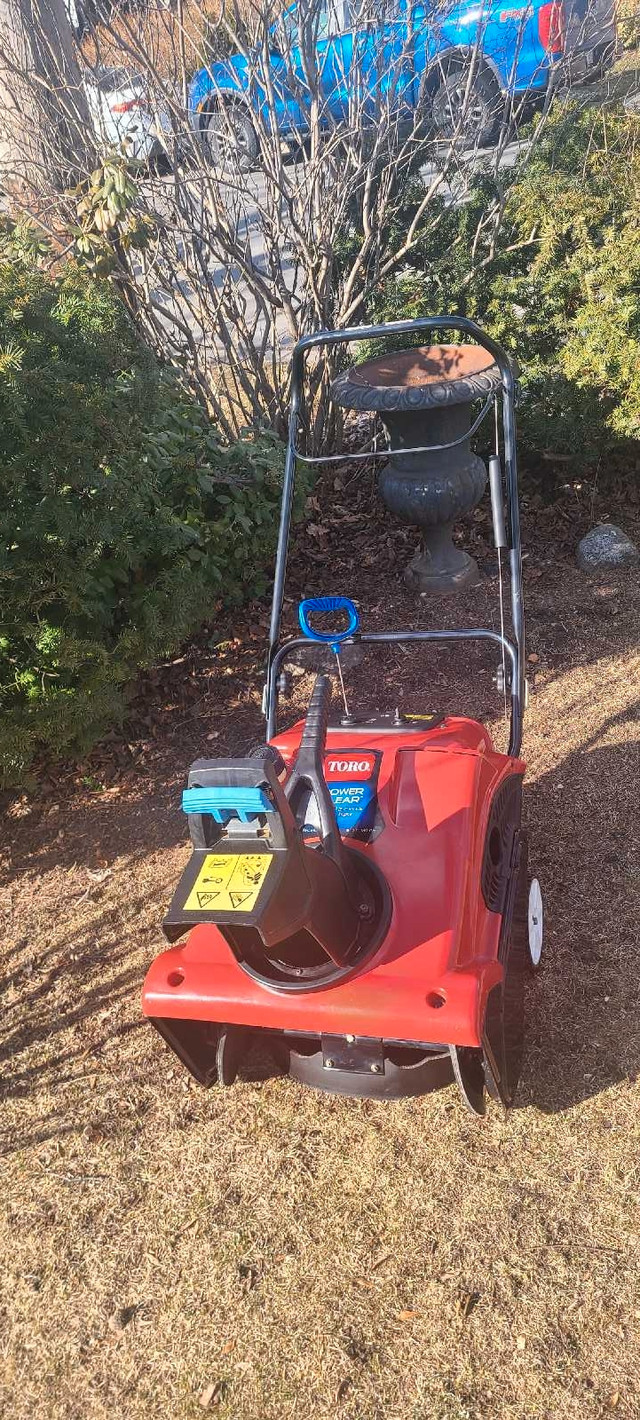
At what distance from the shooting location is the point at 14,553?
11.3 feet

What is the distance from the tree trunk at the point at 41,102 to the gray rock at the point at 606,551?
124 inches

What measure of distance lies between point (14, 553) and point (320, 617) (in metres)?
1.94

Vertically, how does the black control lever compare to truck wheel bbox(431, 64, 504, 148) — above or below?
below

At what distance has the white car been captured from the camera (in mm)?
4637

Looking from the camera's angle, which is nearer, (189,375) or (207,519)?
(207,519)

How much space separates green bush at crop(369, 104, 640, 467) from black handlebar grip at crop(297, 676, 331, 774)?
329cm

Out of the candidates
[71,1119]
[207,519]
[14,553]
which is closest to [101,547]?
[14,553]

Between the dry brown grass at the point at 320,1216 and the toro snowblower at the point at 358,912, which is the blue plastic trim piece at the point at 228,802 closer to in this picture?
the toro snowblower at the point at 358,912

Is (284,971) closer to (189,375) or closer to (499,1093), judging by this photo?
(499,1093)

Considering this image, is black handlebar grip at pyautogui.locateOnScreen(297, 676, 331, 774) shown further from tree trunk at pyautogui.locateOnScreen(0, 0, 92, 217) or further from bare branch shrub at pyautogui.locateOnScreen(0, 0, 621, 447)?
tree trunk at pyautogui.locateOnScreen(0, 0, 92, 217)

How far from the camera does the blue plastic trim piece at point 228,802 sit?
1699 millimetres

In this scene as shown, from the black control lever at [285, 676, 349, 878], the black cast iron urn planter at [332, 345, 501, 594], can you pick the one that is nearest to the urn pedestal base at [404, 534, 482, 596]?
the black cast iron urn planter at [332, 345, 501, 594]

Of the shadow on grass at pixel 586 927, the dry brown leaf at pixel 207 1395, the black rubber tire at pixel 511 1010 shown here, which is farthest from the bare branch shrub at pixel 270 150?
the dry brown leaf at pixel 207 1395

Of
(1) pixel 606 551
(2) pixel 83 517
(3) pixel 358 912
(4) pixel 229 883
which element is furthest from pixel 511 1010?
(1) pixel 606 551
